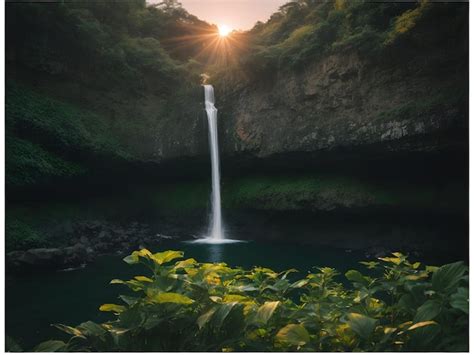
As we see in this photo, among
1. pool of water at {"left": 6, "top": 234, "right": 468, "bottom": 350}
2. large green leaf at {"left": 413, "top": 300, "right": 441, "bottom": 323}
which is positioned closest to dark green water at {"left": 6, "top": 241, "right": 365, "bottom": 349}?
pool of water at {"left": 6, "top": 234, "right": 468, "bottom": 350}

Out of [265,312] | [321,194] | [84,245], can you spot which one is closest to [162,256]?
[265,312]

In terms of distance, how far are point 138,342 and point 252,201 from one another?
52.2 ft

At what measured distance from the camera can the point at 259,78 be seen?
59.8 feet

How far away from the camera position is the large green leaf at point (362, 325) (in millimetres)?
1604

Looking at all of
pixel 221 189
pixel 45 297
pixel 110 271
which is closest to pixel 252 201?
pixel 221 189

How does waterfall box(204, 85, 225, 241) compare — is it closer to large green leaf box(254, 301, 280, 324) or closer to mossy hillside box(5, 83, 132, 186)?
mossy hillside box(5, 83, 132, 186)

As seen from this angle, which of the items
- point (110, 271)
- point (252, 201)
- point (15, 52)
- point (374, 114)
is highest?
point (15, 52)

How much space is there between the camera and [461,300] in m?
1.61

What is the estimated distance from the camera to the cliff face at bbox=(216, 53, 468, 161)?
42.4 feet

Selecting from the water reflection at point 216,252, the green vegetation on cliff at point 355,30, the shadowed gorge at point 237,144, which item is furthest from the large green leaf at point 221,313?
A: the green vegetation on cliff at point 355,30

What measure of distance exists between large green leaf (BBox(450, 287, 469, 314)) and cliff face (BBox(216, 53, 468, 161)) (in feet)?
39.7

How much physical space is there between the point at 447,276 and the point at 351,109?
14244 millimetres

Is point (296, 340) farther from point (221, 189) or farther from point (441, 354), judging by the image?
point (221, 189)

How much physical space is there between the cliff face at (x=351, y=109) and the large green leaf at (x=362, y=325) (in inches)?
486
